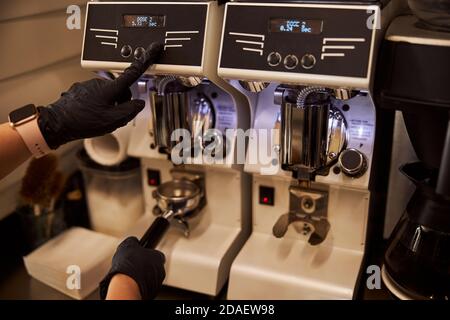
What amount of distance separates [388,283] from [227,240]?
365 mm

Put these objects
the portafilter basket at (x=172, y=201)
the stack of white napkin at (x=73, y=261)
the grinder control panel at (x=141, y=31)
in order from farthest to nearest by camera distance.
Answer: the stack of white napkin at (x=73, y=261) < the portafilter basket at (x=172, y=201) < the grinder control panel at (x=141, y=31)

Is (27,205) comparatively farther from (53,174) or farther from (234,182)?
(234,182)

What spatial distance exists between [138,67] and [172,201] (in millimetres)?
333

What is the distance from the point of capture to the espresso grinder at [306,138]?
0.80m

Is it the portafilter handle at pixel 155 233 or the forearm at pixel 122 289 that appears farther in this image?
the portafilter handle at pixel 155 233

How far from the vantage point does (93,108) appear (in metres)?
0.86

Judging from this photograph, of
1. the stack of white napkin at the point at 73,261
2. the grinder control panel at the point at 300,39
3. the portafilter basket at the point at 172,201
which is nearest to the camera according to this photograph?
the grinder control panel at the point at 300,39

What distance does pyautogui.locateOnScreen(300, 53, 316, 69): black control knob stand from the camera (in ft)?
2.64

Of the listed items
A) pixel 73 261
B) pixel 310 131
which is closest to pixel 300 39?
pixel 310 131

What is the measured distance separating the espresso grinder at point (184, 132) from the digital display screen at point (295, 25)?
0.12m

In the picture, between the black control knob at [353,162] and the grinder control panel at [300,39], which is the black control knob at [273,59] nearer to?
the grinder control panel at [300,39]

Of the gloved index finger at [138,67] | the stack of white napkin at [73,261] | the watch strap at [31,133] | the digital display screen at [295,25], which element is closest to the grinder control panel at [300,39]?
the digital display screen at [295,25]

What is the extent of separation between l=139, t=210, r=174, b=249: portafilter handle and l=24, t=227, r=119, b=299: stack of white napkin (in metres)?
0.24

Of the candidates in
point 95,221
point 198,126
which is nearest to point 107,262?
point 95,221
